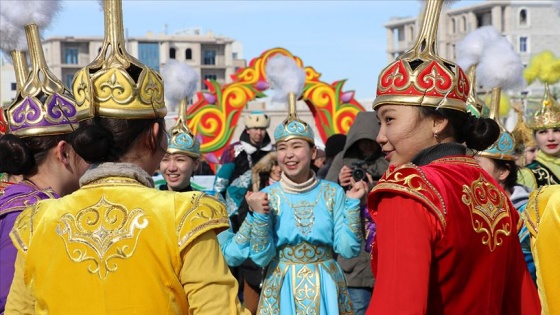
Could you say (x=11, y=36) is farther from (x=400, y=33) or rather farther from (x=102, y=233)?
(x=400, y=33)

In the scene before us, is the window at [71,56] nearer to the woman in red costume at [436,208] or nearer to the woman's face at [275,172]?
the woman's face at [275,172]

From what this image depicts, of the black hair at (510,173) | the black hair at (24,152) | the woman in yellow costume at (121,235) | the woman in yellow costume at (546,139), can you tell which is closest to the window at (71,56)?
the woman in yellow costume at (546,139)

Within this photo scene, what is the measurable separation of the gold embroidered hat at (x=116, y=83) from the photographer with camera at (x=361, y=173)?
4.56m

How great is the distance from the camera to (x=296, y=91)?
9062 mm

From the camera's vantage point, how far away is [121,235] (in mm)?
3443

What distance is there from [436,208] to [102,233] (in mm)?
1056

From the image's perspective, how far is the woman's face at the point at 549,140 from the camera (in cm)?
864

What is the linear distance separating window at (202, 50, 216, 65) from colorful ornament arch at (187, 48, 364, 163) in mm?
79390

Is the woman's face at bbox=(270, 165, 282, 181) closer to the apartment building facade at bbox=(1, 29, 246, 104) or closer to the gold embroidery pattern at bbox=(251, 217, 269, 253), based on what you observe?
the gold embroidery pattern at bbox=(251, 217, 269, 253)

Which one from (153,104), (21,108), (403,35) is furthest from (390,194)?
(403,35)

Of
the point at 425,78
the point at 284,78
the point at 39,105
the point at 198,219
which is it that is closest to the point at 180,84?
the point at 284,78

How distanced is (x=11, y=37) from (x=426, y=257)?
252cm

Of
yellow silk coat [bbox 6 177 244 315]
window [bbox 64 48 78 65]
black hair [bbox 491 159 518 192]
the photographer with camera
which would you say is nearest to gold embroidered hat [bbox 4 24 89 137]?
yellow silk coat [bbox 6 177 244 315]

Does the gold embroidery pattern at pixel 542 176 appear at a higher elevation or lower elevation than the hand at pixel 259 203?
higher
